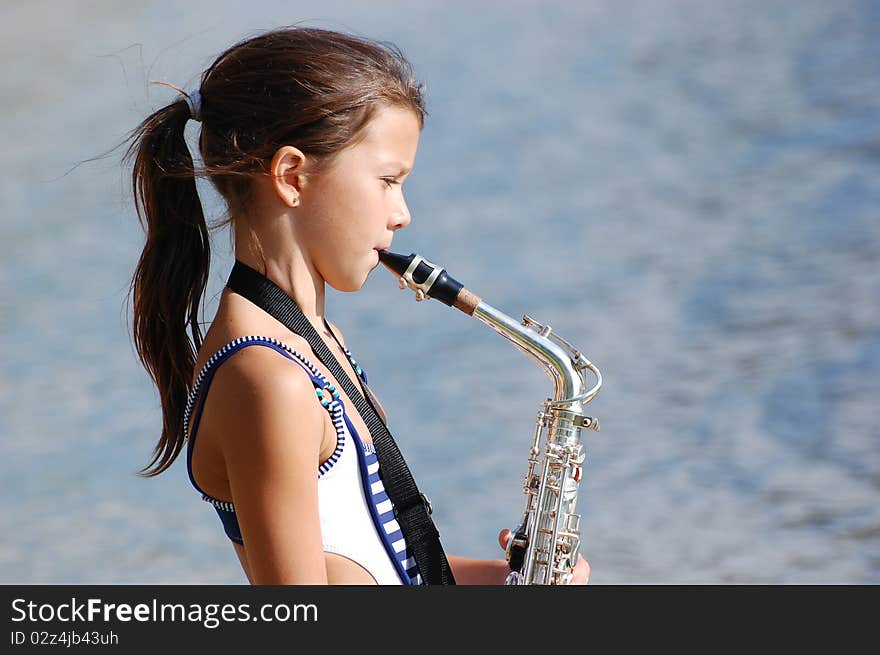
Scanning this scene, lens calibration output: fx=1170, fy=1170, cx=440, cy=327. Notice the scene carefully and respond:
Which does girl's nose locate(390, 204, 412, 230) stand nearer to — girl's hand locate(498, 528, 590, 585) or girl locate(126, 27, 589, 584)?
girl locate(126, 27, 589, 584)

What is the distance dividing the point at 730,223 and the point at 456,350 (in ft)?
6.04

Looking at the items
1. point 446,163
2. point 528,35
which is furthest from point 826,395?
point 528,35

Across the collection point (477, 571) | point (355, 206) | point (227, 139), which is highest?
point (227, 139)

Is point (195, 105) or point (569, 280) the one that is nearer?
point (195, 105)

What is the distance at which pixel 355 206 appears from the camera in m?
1.74

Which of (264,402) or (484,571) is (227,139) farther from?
(484,571)

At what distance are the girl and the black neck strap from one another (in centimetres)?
2

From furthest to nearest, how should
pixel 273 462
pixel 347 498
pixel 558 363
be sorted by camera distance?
pixel 558 363 → pixel 347 498 → pixel 273 462

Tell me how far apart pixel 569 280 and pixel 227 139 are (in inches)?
172

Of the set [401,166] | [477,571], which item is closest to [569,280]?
[477,571]

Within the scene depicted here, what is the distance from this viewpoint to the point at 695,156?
7238 mm

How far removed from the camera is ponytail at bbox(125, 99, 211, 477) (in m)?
1.84

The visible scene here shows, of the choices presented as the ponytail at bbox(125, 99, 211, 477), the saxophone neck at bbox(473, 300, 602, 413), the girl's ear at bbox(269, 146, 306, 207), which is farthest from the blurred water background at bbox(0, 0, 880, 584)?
the saxophone neck at bbox(473, 300, 602, 413)

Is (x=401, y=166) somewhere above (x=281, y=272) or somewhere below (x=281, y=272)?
above
